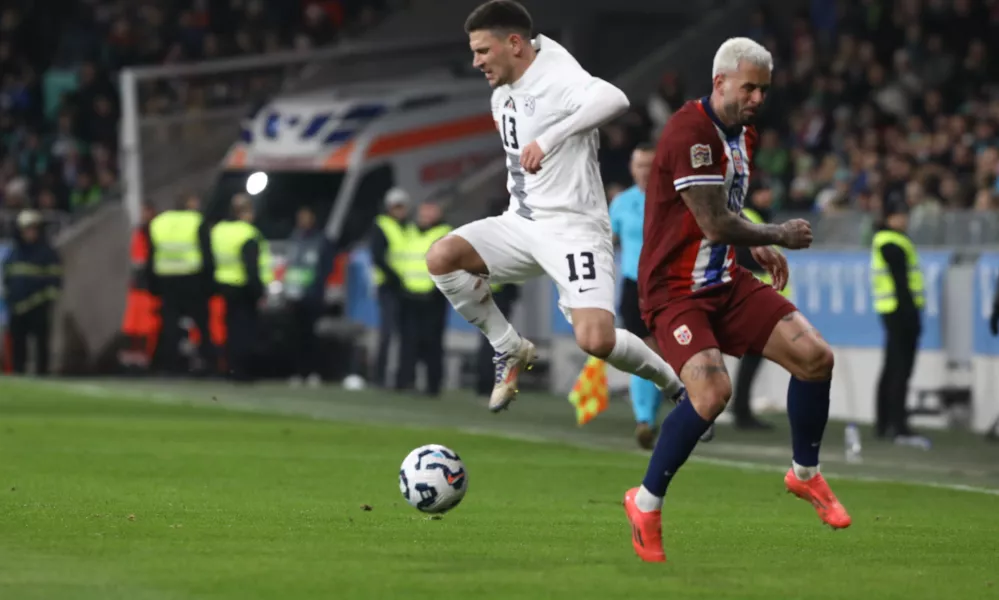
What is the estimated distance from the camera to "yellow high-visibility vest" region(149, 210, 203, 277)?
2400 cm

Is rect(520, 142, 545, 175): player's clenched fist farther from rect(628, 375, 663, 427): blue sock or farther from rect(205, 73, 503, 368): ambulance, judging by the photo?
rect(205, 73, 503, 368): ambulance

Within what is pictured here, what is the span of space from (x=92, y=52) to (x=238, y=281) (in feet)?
41.7

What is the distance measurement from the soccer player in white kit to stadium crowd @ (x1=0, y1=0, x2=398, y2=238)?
71.2 ft

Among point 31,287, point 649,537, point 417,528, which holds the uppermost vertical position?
point 31,287

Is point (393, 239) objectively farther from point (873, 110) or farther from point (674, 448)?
point (674, 448)

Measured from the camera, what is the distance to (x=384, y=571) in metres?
8.22

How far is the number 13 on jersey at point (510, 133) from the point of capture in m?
10.6

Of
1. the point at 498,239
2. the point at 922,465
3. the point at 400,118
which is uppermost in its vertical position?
the point at 400,118

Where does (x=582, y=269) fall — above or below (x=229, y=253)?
below

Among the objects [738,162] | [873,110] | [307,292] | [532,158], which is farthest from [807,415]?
[307,292]

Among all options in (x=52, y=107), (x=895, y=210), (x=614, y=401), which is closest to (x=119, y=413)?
(x=614, y=401)

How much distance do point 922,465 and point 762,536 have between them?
212 inches

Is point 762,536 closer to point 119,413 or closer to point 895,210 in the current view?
point 895,210

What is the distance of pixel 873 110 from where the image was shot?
24.3 meters
